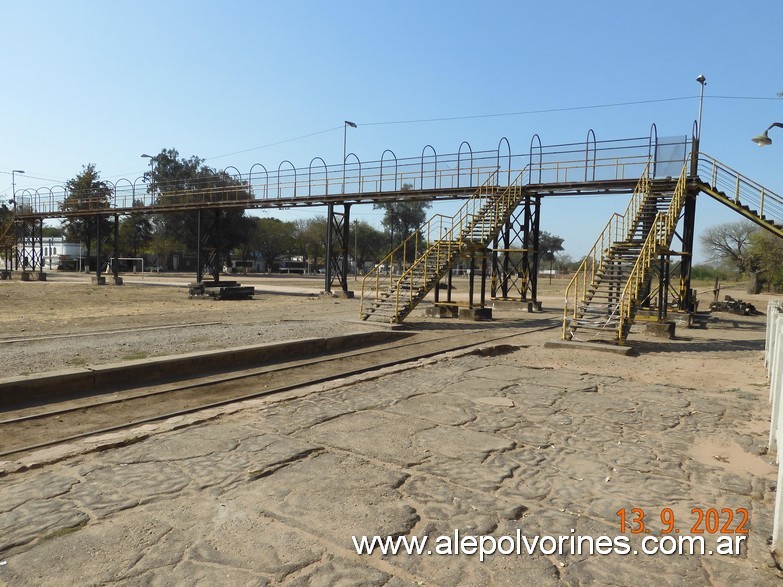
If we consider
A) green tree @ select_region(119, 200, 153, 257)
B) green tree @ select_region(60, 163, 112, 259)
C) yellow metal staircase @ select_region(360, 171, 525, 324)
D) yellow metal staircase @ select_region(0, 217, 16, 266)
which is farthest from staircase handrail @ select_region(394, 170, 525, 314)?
green tree @ select_region(119, 200, 153, 257)

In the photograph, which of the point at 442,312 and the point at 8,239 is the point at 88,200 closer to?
the point at 8,239

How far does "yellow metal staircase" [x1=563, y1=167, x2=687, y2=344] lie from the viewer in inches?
578

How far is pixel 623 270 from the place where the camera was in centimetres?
1706

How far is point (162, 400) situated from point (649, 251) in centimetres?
1389

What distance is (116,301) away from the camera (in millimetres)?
27891

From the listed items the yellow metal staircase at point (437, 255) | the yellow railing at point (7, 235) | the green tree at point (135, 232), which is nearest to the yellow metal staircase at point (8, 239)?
the yellow railing at point (7, 235)

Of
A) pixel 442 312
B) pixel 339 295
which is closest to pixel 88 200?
pixel 339 295

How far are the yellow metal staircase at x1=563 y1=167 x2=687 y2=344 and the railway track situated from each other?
4625 millimetres

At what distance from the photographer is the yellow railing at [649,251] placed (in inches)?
570

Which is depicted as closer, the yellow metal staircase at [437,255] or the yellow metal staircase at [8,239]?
the yellow metal staircase at [437,255]

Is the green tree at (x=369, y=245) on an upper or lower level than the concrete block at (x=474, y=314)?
upper

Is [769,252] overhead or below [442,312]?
overhead

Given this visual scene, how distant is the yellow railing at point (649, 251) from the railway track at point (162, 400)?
5.05 metres

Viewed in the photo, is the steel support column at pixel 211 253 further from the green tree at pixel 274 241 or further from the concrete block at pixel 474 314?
the green tree at pixel 274 241
